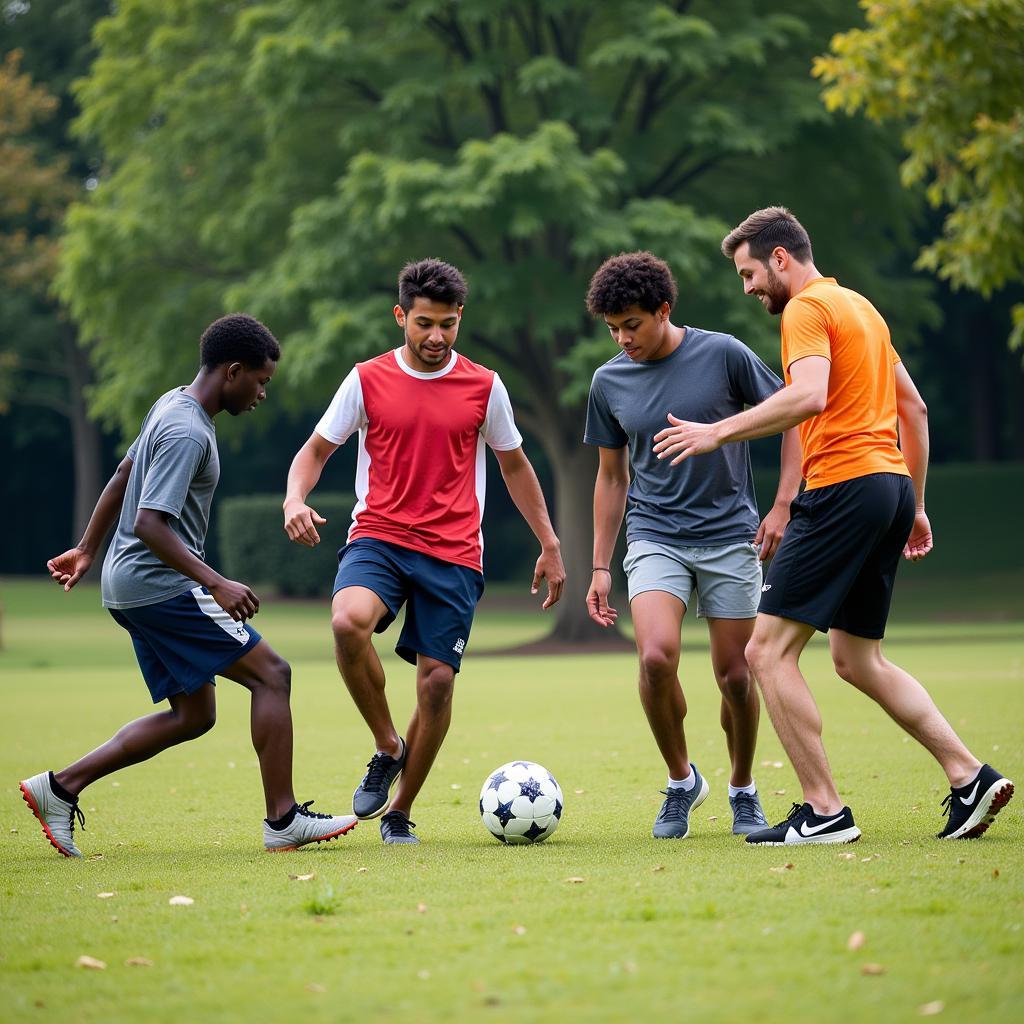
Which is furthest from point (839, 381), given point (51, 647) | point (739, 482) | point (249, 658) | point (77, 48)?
point (77, 48)

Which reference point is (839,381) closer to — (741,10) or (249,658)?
(249,658)

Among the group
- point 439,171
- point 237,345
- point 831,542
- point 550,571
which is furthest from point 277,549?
point 831,542

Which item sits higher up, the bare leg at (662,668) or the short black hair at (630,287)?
the short black hair at (630,287)

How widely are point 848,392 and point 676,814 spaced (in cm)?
202

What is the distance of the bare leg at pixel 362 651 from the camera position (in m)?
6.90

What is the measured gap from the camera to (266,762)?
681 centimetres

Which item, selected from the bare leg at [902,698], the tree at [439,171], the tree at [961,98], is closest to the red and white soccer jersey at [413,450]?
the bare leg at [902,698]

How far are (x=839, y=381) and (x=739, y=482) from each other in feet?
2.88

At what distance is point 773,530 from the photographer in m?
7.11

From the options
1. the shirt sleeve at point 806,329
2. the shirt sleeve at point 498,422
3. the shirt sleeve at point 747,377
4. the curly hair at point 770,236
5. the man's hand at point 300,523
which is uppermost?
the curly hair at point 770,236

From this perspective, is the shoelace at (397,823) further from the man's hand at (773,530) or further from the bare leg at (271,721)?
the man's hand at (773,530)

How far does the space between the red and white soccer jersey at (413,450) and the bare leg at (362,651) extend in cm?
34

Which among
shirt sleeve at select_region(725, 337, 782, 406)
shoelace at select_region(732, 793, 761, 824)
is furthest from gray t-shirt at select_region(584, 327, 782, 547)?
shoelace at select_region(732, 793, 761, 824)

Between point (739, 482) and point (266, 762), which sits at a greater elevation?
point (739, 482)
